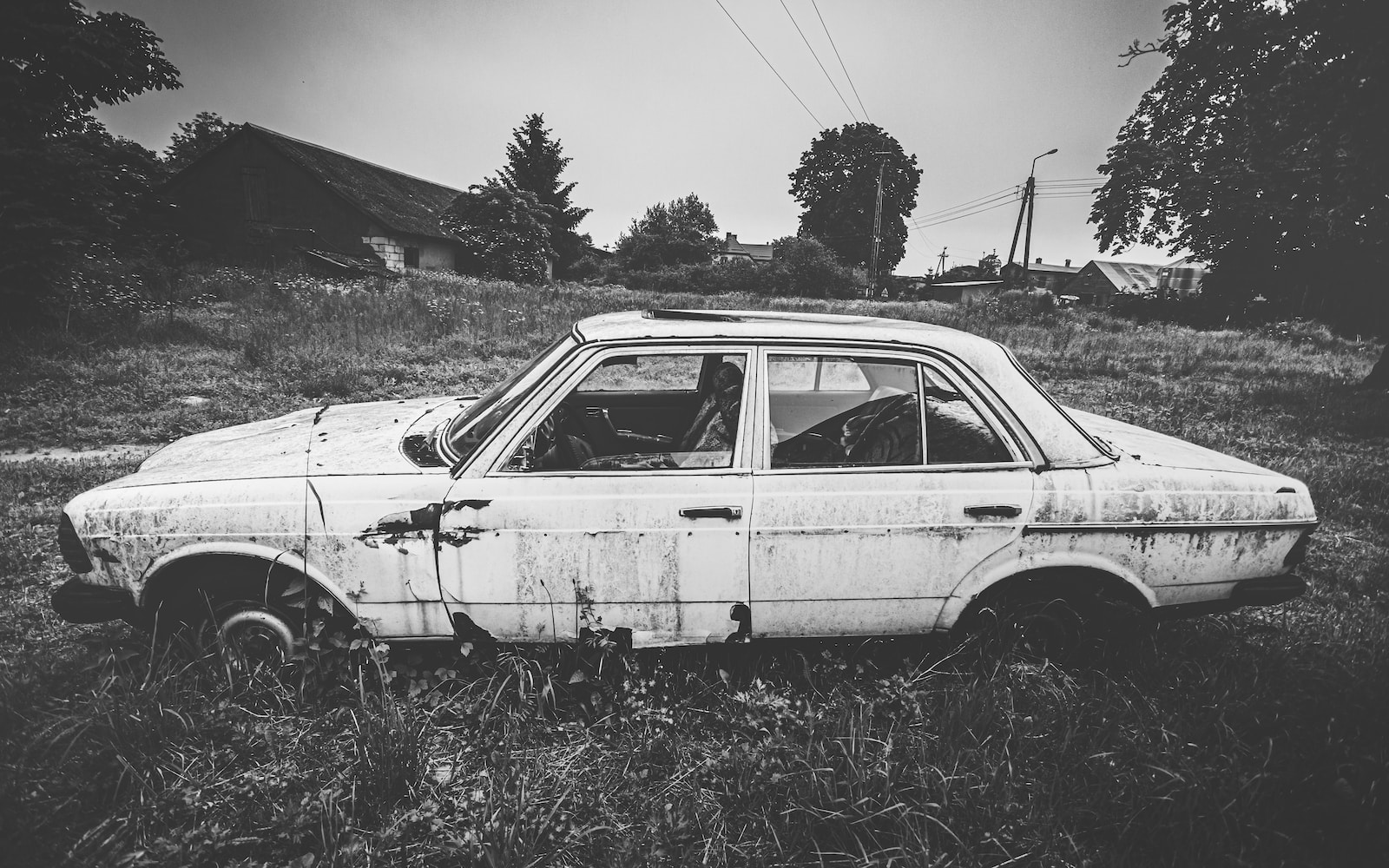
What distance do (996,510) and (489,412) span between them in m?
2.16

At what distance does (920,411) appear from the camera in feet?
8.31

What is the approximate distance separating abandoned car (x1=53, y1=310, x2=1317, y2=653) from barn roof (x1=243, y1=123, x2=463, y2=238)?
26719 millimetres

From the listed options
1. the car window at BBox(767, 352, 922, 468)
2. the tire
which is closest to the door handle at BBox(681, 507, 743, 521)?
the car window at BBox(767, 352, 922, 468)

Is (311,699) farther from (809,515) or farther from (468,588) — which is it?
(809,515)

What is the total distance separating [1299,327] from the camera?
1994 cm

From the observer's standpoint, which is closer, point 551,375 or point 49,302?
point 551,375

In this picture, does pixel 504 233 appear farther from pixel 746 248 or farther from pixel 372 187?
pixel 746 248

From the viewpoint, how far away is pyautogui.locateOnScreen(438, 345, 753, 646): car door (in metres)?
2.30

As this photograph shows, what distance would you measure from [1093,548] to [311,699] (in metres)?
3.24

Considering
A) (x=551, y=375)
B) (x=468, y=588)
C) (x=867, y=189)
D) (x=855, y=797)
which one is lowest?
(x=855, y=797)

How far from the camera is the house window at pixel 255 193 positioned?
24562 millimetres

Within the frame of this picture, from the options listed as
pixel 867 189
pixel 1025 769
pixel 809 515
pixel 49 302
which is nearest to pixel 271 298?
pixel 49 302

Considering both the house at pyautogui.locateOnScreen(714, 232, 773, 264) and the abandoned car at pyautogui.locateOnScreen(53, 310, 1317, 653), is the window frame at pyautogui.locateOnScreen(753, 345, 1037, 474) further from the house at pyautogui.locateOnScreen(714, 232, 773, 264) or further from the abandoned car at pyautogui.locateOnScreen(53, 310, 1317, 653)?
the house at pyautogui.locateOnScreen(714, 232, 773, 264)

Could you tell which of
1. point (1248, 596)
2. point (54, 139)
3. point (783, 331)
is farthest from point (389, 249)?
point (1248, 596)
